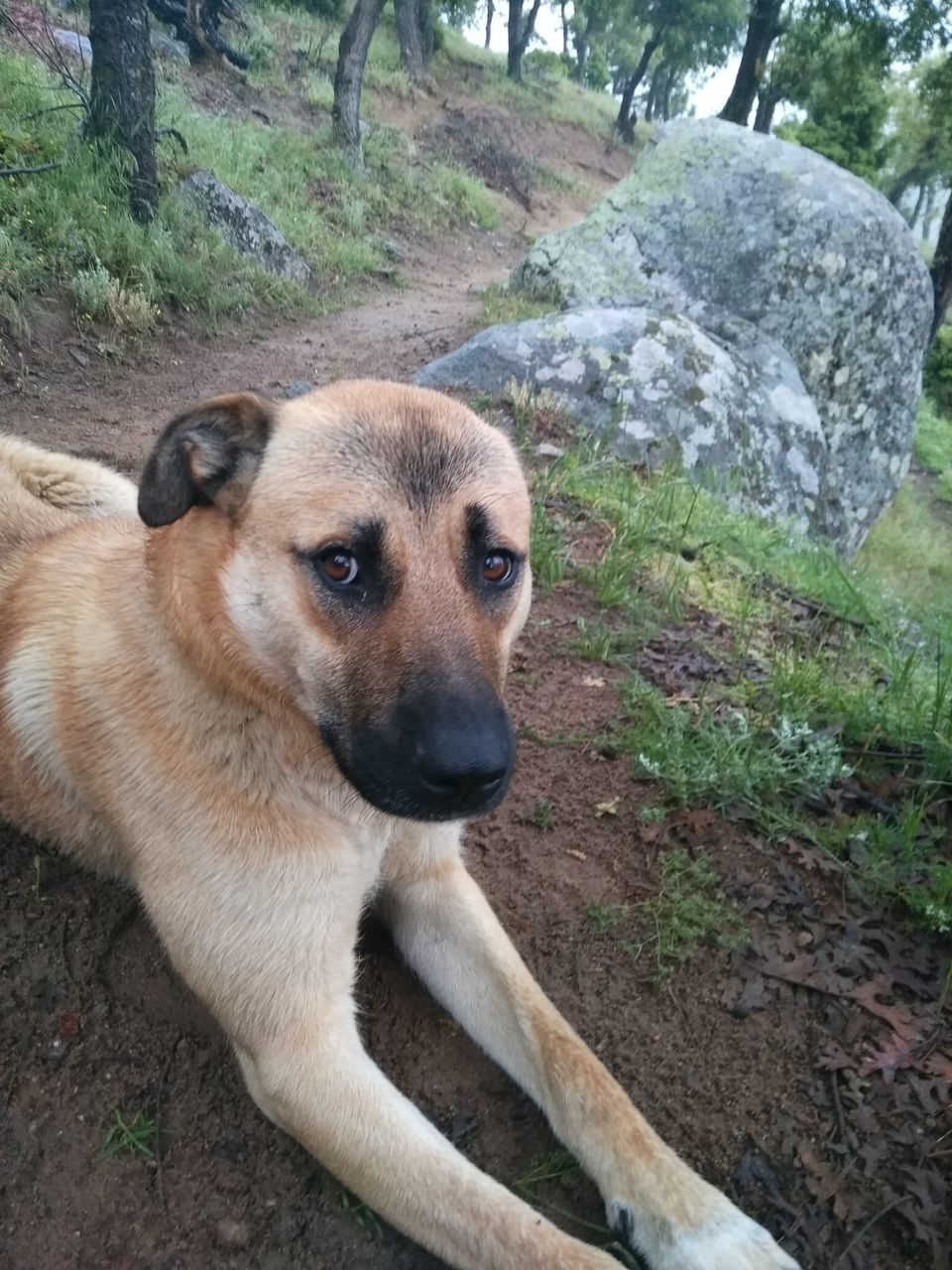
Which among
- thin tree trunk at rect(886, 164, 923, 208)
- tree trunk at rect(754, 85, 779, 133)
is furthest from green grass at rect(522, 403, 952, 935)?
thin tree trunk at rect(886, 164, 923, 208)

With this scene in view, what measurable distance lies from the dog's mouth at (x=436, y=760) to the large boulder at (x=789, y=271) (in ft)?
25.3

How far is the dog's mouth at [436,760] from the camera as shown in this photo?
1730 millimetres

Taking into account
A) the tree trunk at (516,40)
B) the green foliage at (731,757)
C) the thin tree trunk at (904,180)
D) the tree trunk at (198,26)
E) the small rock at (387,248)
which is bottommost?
the green foliage at (731,757)

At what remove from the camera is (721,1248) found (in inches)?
71.9

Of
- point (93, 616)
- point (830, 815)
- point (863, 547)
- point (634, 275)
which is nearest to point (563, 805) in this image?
point (830, 815)

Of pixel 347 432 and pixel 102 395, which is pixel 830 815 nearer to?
pixel 347 432

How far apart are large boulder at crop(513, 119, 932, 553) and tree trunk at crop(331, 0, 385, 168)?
21.8 feet

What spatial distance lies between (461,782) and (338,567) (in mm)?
554

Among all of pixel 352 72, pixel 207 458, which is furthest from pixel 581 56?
pixel 207 458

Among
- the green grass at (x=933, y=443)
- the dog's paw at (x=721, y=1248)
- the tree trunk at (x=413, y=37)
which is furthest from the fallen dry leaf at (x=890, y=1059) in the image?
the tree trunk at (x=413, y=37)

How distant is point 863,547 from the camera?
1021 centimetres

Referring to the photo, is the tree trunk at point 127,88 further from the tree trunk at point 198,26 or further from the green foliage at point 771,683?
the tree trunk at point 198,26

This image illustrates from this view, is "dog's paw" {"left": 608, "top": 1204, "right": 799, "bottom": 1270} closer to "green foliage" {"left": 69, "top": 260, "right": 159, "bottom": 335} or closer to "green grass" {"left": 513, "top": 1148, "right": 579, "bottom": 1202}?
"green grass" {"left": 513, "top": 1148, "right": 579, "bottom": 1202}

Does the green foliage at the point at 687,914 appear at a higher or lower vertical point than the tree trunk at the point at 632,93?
lower
